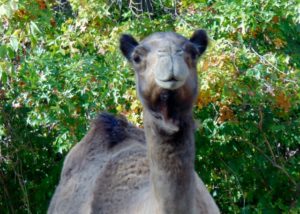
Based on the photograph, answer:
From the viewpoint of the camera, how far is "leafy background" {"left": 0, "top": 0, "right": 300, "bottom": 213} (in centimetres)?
802

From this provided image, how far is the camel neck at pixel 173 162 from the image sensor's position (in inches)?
184

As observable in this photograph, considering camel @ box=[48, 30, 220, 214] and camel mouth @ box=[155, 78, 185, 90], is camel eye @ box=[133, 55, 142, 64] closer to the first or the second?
camel @ box=[48, 30, 220, 214]

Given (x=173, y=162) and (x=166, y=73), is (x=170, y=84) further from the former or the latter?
(x=173, y=162)

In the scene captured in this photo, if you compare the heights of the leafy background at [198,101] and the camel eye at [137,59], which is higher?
the camel eye at [137,59]

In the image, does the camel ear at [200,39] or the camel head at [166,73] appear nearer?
the camel head at [166,73]

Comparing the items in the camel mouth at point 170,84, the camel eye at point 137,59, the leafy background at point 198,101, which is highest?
the camel eye at point 137,59

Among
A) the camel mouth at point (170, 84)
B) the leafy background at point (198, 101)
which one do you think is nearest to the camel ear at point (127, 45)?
the camel mouth at point (170, 84)

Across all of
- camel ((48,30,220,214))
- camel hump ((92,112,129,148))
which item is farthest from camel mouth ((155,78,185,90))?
camel hump ((92,112,129,148))

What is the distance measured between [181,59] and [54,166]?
17.3 feet

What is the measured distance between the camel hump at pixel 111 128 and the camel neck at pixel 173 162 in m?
2.27

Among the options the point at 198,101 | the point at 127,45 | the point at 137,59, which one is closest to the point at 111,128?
the point at 198,101

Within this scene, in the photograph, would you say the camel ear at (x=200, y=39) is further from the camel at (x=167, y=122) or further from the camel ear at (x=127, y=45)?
the camel ear at (x=127, y=45)

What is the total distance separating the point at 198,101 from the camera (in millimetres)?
8086

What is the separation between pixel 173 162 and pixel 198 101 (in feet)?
11.2
